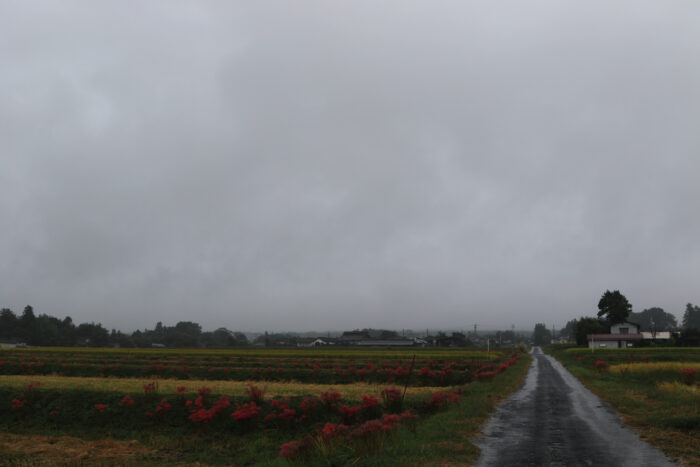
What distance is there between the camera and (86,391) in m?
19.6

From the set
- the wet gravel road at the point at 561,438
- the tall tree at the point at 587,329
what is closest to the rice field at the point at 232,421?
the wet gravel road at the point at 561,438

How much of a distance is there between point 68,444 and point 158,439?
2.74 metres

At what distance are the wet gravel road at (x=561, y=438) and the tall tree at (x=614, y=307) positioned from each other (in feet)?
388

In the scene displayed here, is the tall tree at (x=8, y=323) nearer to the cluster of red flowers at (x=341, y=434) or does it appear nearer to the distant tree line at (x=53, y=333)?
the distant tree line at (x=53, y=333)

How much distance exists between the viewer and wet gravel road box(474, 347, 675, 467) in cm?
1073

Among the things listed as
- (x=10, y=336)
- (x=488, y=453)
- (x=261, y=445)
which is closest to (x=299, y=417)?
(x=261, y=445)

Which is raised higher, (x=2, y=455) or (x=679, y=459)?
(x=679, y=459)

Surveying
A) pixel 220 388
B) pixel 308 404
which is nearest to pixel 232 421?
pixel 308 404

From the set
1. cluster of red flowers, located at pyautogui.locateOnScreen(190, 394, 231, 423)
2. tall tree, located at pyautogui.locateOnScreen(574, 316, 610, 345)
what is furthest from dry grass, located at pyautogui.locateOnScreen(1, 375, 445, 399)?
tall tree, located at pyautogui.locateOnScreen(574, 316, 610, 345)

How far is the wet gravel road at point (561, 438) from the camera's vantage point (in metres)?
10.7

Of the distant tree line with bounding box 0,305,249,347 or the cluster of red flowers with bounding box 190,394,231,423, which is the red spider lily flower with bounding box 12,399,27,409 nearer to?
the cluster of red flowers with bounding box 190,394,231,423

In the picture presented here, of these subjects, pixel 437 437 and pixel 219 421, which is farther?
pixel 219 421

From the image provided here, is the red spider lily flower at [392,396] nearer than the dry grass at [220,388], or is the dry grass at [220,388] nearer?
the red spider lily flower at [392,396]

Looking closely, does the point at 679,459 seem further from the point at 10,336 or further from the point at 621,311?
the point at 10,336
